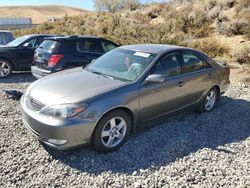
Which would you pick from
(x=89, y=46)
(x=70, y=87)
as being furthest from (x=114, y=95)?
(x=89, y=46)

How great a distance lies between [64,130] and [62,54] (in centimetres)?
410

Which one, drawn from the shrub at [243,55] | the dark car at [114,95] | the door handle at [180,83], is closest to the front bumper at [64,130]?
the dark car at [114,95]

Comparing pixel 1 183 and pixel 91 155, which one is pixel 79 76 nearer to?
pixel 91 155

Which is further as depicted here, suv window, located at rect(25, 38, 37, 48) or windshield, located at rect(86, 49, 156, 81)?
suv window, located at rect(25, 38, 37, 48)

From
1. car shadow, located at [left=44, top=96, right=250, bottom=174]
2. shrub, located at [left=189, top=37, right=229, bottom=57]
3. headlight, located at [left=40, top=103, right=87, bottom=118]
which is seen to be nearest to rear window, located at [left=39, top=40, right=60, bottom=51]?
car shadow, located at [left=44, top=96, right=250, bottom=174]

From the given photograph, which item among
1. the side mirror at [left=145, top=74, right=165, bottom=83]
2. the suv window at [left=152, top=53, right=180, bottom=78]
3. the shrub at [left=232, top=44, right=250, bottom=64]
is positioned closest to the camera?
the side mirror at [left=145, top=74, right=165, bottom=83]

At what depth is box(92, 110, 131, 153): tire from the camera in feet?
12.7

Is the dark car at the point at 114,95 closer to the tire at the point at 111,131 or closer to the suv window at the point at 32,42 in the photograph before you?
the tire at the point at 111,131

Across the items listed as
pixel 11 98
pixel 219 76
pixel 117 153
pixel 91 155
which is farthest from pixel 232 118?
pixel 11 98

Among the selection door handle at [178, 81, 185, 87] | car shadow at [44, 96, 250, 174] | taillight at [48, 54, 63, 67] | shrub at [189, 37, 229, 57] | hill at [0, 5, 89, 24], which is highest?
hill at [0, 5, 89, 24]

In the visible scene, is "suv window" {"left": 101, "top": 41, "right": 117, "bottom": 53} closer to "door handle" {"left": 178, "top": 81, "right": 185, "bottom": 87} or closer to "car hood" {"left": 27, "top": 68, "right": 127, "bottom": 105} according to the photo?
"car hood" {"left": 27, "top": 68, "right": 127, "bottom": 105}

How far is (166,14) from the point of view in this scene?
715 inches

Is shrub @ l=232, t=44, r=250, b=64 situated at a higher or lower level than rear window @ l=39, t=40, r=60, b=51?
lower

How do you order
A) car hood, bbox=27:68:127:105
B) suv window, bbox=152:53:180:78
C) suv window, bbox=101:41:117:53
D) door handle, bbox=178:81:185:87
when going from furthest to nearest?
suv window, bbox=101:41:117:53 < door handle, bbox=178:81:185:87 < suv window, bbox=152:53:180:78 < car hood, bbox=27:68:127:105
